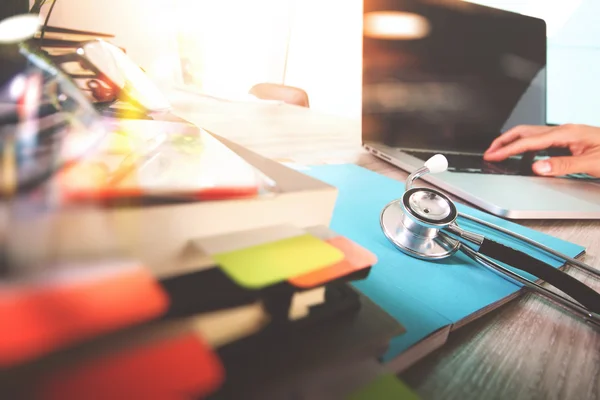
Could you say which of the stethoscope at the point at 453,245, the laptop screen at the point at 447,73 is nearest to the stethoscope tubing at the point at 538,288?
the stethoscope at the point at 453,245

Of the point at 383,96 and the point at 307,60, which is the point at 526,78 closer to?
the point at 383,96

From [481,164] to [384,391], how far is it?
621 mm

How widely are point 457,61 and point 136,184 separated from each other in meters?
0.77

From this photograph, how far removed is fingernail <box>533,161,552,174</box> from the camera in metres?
0.66

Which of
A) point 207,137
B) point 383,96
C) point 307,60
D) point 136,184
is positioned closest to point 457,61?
point 383,96

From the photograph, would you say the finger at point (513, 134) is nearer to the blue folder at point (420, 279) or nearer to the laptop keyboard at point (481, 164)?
the laptop keyboard at point (481, 164)

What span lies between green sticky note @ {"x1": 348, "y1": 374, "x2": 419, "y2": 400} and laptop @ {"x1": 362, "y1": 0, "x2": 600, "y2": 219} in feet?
1.44

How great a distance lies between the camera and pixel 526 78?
0.82 m

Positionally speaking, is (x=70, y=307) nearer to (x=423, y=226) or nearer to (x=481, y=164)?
(x=423, y=226)

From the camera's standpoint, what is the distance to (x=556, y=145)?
735 mm

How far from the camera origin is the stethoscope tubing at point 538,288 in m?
0.28

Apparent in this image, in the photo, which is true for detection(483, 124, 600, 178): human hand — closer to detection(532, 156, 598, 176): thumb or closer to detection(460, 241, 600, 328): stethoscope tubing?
detection(532, 156, 598, 176): thumb

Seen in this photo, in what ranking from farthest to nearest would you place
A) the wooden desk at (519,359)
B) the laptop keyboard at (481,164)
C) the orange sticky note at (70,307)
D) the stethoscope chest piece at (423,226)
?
1. the laptop keyboard at (481,164)
2. the stethoscope chest piece at (423,226)
3. the wooden desk at (519,359)
4. the orange sticky note at (70,307)

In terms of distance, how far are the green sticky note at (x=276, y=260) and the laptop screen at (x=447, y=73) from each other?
1.91ft
